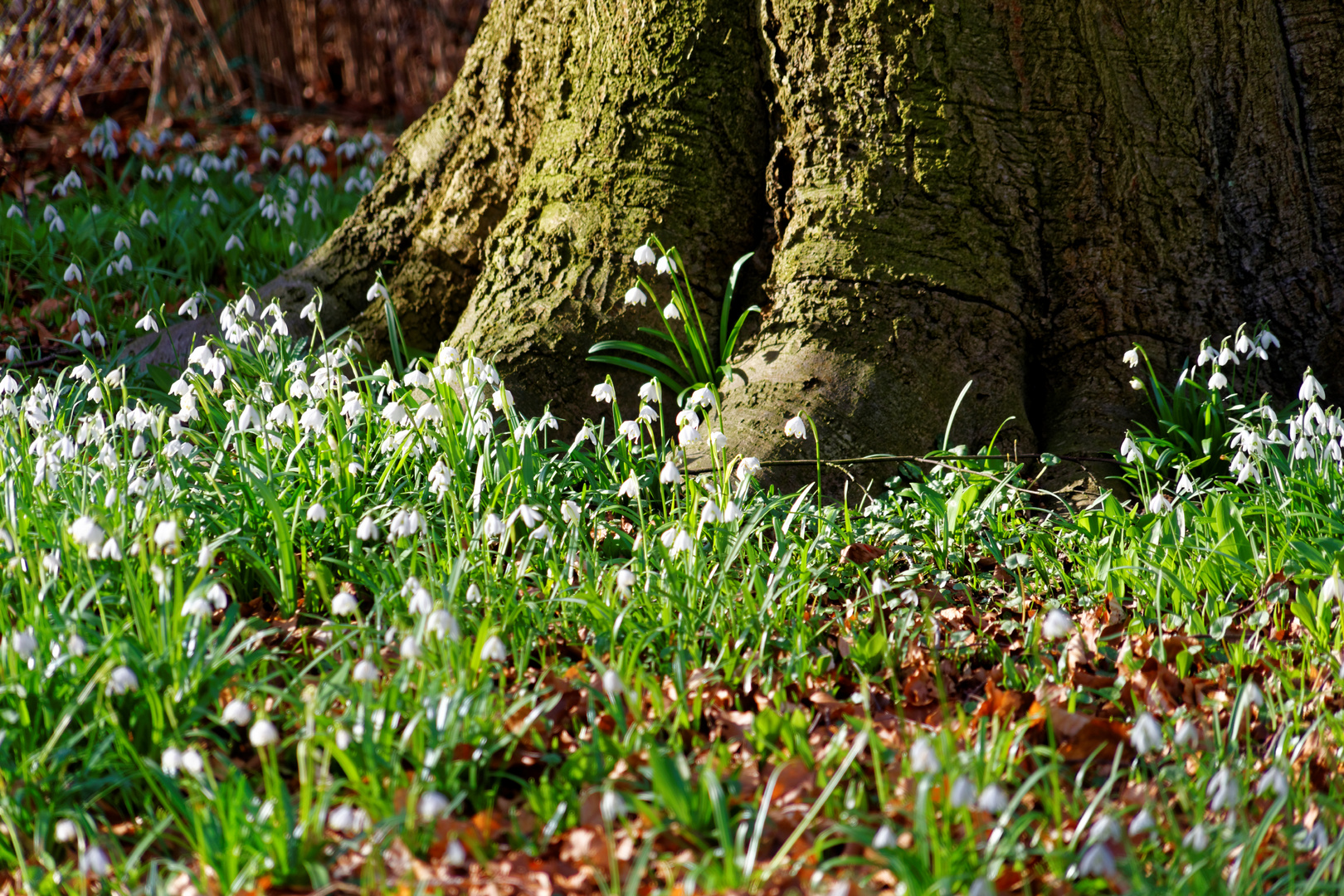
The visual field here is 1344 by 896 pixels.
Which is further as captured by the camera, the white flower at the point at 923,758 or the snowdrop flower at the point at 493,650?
the snowdrop flower at the point at 493,650

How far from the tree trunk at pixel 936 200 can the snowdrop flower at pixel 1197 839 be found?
1.84 meters

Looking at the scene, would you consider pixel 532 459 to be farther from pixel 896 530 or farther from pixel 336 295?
pixel 336 295

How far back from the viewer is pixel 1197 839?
71.8 inches

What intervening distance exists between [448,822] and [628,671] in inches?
20.4

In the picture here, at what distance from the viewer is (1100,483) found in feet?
11.6

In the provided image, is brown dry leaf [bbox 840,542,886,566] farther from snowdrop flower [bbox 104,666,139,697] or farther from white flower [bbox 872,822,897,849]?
snowdrop flower [bbox 104,666,139,697]

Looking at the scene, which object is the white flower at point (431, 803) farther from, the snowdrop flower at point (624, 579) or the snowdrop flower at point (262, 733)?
the snowdrop flower at point (624, 579)

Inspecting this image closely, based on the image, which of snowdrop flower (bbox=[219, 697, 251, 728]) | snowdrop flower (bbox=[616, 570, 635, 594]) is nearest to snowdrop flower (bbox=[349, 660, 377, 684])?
snowdrop flower (bbox=[219, 697, 251, 728])

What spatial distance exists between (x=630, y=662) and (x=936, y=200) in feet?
6.59

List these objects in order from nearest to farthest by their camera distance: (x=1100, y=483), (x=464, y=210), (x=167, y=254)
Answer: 1. (x=1100, y=483)
2. (x=464, y=210)
3. (x=167, y=254)

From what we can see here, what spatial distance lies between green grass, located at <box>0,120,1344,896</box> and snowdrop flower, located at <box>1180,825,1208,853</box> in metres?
0.02

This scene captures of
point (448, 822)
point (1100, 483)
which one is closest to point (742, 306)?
point (1100, 483)

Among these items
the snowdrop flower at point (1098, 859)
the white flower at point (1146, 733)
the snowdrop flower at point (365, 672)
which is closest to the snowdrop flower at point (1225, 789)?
the white flower at point (1146, 733)

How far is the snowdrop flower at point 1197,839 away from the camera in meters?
1.81
